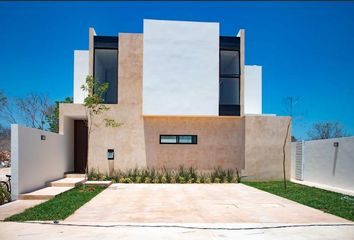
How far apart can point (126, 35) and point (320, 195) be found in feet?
37.7

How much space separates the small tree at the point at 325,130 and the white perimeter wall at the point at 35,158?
30.3 m

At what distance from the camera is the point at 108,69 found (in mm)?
20578

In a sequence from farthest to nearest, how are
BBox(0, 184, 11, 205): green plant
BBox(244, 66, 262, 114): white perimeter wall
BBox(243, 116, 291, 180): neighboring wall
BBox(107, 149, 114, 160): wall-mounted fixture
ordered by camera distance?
BBox(244, 66, 262, 114): white perimeter wall
BBox(107, 149, 114, 160): wall-mounted fixture
BBox(243, 116, 291, 180): neighboring wall
BBox(0, 184, 11, 205): green plant

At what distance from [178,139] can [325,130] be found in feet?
87.9

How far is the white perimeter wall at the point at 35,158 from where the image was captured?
400 inches

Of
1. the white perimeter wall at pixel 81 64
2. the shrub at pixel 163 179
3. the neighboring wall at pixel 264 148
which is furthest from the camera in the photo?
the white perimeter wall at pixel 81 64

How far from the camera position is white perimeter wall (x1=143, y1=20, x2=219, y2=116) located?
15523 mm

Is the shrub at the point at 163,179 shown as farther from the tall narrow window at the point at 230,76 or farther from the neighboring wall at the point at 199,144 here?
the tall narrow window at the point at 230,76

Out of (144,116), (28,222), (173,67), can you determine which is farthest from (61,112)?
(28,222)

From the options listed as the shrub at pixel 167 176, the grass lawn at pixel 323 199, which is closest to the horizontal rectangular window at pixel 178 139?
the shrub at pixel 167 176

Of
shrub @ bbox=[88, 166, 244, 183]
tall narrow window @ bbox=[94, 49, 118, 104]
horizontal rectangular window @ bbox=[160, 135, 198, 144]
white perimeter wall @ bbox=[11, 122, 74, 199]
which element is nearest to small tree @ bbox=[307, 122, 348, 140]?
shrub @ bbox=[88, 166, 244, 183]

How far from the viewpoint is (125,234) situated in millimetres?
6195

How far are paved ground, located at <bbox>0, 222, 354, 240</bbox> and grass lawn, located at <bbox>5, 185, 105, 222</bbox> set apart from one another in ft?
1.85

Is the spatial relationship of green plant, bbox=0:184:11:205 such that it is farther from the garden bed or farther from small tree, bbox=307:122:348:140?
small tree, bbox=307:122:348:140
